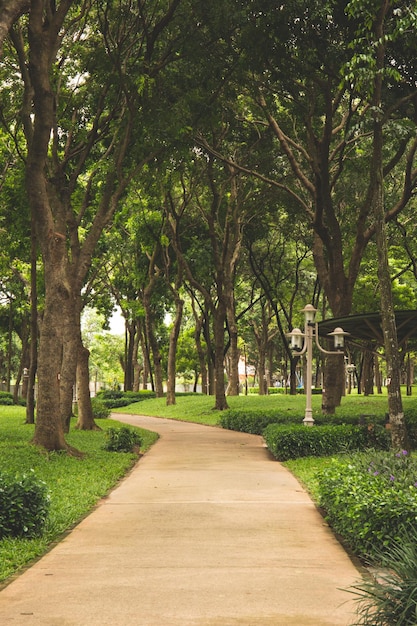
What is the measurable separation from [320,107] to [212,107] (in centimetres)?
303

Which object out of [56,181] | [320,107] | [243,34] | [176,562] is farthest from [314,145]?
[176,562]

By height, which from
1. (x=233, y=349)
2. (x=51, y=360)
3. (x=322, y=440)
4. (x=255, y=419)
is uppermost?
(x=233, y=349)

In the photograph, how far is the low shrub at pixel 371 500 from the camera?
7.43 metres

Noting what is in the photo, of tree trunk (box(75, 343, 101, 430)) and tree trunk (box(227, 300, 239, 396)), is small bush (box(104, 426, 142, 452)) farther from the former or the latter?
tree trunk (box(227, 300, 239, 396))

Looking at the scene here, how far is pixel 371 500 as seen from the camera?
778cm

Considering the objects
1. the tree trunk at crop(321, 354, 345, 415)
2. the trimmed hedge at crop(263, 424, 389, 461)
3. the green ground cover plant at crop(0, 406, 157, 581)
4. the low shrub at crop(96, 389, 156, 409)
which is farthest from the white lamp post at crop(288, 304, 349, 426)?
the low shrub at crop(96, 389, 156, 409)

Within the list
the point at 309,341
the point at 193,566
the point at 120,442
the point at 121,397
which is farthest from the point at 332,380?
the point at 121,397

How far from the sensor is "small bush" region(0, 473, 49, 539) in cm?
848

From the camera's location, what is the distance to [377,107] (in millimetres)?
13539

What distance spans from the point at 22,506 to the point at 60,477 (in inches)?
191

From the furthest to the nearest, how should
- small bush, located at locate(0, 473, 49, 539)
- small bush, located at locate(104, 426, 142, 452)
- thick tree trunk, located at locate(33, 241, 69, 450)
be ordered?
1. small bush, located at locate(104, 426, 142, 452)
2. thick tree trunk, located at locate(33, 241, 69, 450)
3. small bush, located at locate(0, 473, 49, 539)

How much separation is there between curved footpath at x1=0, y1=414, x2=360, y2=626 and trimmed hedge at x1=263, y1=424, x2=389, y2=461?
3974 millimetres

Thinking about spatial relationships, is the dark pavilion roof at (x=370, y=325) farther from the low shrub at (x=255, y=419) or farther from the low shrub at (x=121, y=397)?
the low shrub at (x=121, y=397)

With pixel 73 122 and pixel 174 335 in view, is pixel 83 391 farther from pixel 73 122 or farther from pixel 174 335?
pixel 174 335
